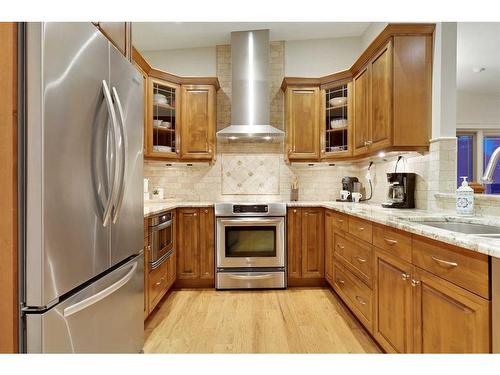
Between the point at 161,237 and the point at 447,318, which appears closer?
the point at 447,318

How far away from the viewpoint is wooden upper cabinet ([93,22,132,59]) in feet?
4.24

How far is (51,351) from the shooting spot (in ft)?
2.85

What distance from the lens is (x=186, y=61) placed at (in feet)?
12.4

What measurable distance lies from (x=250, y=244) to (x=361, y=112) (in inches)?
72.2

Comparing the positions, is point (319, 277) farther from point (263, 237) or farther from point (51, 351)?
point (51, 351)

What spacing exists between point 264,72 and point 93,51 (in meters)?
2.74

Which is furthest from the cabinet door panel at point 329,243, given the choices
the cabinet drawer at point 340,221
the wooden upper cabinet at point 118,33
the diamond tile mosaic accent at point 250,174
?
the wooden upper cabinet at point 118,33

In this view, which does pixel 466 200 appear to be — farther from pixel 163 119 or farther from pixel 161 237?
pixel 163 119

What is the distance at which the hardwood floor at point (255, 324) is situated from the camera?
1927 millimetres

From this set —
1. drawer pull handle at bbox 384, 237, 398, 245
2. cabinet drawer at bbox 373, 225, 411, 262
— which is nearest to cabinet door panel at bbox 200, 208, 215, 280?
cabinet drawer at bbox 373, 225, 411, 262

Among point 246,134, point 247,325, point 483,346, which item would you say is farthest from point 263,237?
point 483,346

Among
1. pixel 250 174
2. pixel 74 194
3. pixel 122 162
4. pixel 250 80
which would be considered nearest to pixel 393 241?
pixel 122 162

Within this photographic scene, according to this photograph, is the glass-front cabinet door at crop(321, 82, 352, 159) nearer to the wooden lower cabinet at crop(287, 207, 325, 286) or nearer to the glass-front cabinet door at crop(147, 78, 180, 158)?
the wooden lower cabinet at crop(287, 207, 325, 286)
